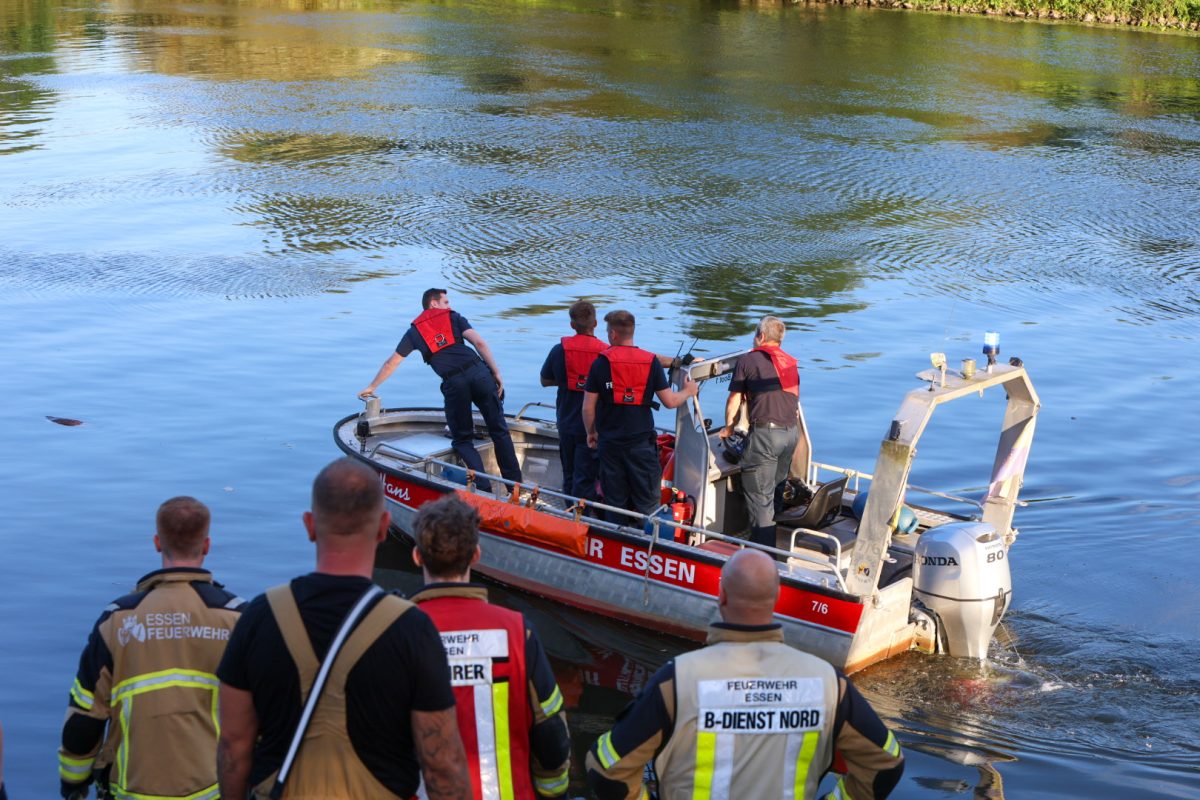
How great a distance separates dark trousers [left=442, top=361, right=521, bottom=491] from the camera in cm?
1107

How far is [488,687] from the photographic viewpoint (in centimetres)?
432

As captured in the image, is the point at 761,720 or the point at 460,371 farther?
the point at 460,371

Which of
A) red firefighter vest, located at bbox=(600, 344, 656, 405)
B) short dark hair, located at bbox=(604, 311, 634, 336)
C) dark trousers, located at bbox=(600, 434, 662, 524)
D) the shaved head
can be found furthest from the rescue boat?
the shaved head

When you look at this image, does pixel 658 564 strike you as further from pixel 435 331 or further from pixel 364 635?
pixel 364 635

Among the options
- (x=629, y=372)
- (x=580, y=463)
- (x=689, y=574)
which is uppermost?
(x=629, y=372)

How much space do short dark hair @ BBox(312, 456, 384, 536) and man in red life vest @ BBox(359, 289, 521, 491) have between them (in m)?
6.93

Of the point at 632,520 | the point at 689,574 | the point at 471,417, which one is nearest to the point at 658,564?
the point at 689,574

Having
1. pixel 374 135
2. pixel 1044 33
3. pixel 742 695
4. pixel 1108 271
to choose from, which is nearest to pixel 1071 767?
pixel 742 695

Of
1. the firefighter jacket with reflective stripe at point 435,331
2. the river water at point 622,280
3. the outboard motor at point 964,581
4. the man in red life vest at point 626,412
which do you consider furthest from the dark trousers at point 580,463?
the outboard motor at point 964,581

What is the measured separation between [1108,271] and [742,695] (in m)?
19.5

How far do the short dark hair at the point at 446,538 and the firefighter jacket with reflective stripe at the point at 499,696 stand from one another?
68 millimetres

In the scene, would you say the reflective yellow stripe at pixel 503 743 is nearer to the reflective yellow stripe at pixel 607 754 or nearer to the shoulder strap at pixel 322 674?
the reflective yellow stripe at pixel 607 754

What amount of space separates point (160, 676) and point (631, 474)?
5.46 m

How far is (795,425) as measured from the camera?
9922 millimetres
